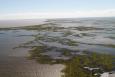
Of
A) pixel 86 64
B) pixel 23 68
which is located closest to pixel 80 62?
pixel 86 64

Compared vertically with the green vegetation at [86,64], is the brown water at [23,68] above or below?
below

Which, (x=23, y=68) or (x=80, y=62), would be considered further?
(x=80, y=62)

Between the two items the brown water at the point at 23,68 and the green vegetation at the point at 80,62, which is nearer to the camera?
the green vegetation at the point at 80,62

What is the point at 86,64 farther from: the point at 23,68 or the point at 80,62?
the point at 23,68

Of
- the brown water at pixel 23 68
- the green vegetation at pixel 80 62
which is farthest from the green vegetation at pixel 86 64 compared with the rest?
the brown water at pixel 23 68

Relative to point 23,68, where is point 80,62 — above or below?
above

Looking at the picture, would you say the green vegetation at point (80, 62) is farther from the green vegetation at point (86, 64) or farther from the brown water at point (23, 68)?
the brown water at point (23, 68)

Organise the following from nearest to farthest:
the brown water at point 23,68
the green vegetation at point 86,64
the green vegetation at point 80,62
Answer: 1. the green vegetation at point 86,64
2. the green vegetation at point 80,62
3. the brown water at point 23,68

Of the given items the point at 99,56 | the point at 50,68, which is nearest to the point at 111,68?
the point at 99,56

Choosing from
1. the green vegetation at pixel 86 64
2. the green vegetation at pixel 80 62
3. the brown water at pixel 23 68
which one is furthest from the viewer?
the brown water at pixel 23 68

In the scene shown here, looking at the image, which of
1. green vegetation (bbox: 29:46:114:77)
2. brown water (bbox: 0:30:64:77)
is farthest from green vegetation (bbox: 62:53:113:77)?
brown water (bbox: 0:30:64:77)

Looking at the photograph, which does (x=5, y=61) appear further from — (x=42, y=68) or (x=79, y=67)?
(x=79, y=67)
